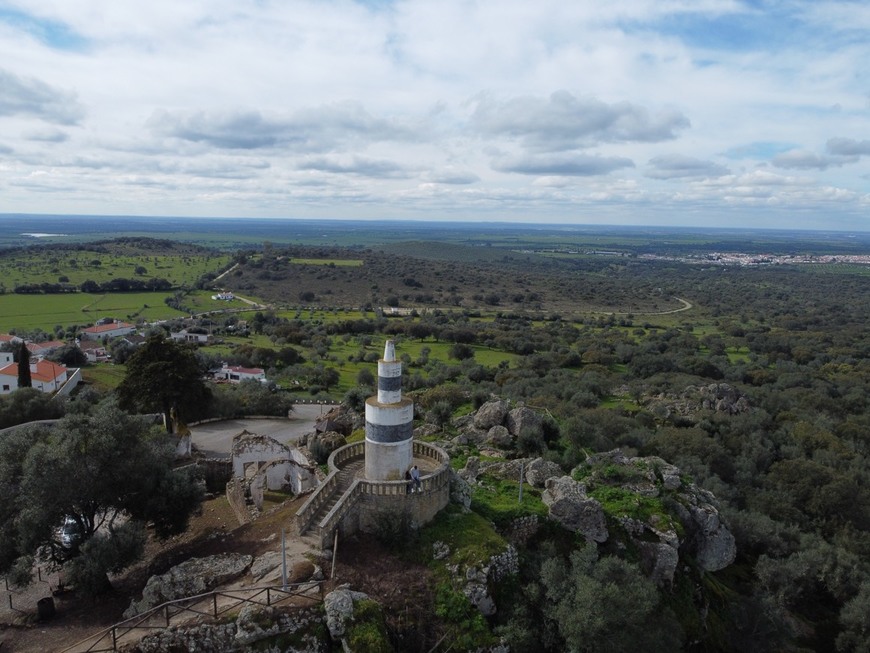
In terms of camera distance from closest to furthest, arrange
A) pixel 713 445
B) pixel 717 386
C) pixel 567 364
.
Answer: pixel 713 445 < pixel 717 386 < pixel 567 364

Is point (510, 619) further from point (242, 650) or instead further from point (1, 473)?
point (1, 473)

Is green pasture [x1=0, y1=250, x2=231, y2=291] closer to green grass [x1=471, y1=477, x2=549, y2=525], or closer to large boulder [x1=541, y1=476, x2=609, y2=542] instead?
green grass [x1=471, y1=477, x2=549, y2=525]

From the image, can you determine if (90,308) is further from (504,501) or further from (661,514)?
(661,514)

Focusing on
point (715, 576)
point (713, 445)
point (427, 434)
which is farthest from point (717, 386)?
point (427, 434)

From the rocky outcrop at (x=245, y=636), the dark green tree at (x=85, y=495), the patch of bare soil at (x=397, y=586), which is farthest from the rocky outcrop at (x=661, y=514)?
the dark green tree at (x=85, y=495)

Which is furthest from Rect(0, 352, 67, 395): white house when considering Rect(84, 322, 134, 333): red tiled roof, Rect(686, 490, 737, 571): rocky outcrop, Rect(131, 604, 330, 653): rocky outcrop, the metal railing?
Rect(686, 490, 737, 571): rocky outcrop

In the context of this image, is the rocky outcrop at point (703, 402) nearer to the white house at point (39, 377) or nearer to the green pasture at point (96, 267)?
the white house at point (39, 377)
